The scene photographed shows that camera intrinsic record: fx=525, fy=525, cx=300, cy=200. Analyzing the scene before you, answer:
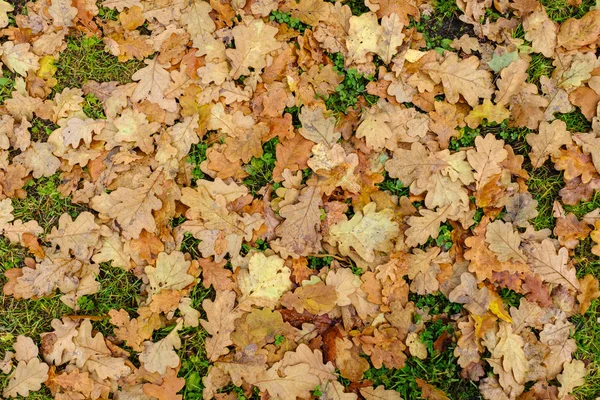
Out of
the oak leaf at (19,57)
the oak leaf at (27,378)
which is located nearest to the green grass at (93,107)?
the oak leaf at (19,57)

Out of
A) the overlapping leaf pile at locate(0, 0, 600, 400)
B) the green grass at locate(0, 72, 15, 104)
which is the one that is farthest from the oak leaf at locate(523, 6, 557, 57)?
the green grass at locate(0, 72, 15, 104)

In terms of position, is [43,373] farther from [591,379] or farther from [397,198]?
[591,379]

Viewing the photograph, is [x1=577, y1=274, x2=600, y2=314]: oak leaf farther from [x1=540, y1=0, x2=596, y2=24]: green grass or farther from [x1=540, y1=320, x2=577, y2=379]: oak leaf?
[x1=540, y1=0, x2=596, y2=24]: green grass

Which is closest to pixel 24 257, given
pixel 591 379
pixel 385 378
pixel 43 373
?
pixel 43 373

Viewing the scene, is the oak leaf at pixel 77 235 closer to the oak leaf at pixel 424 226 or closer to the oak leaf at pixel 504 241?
the oak leaf at pixel 424 226

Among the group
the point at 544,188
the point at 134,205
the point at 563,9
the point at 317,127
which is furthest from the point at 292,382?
the point at 563,9

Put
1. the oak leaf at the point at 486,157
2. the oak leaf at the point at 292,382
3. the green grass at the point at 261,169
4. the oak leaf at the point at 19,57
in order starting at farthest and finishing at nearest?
the oak leaf at the point at 19,57 → the green grass at the point at 261,169 → the oak leaf at the point at 486,157 → the oak leaf at the point at 292,382

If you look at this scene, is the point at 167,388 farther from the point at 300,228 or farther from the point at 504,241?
the point at 504,241
